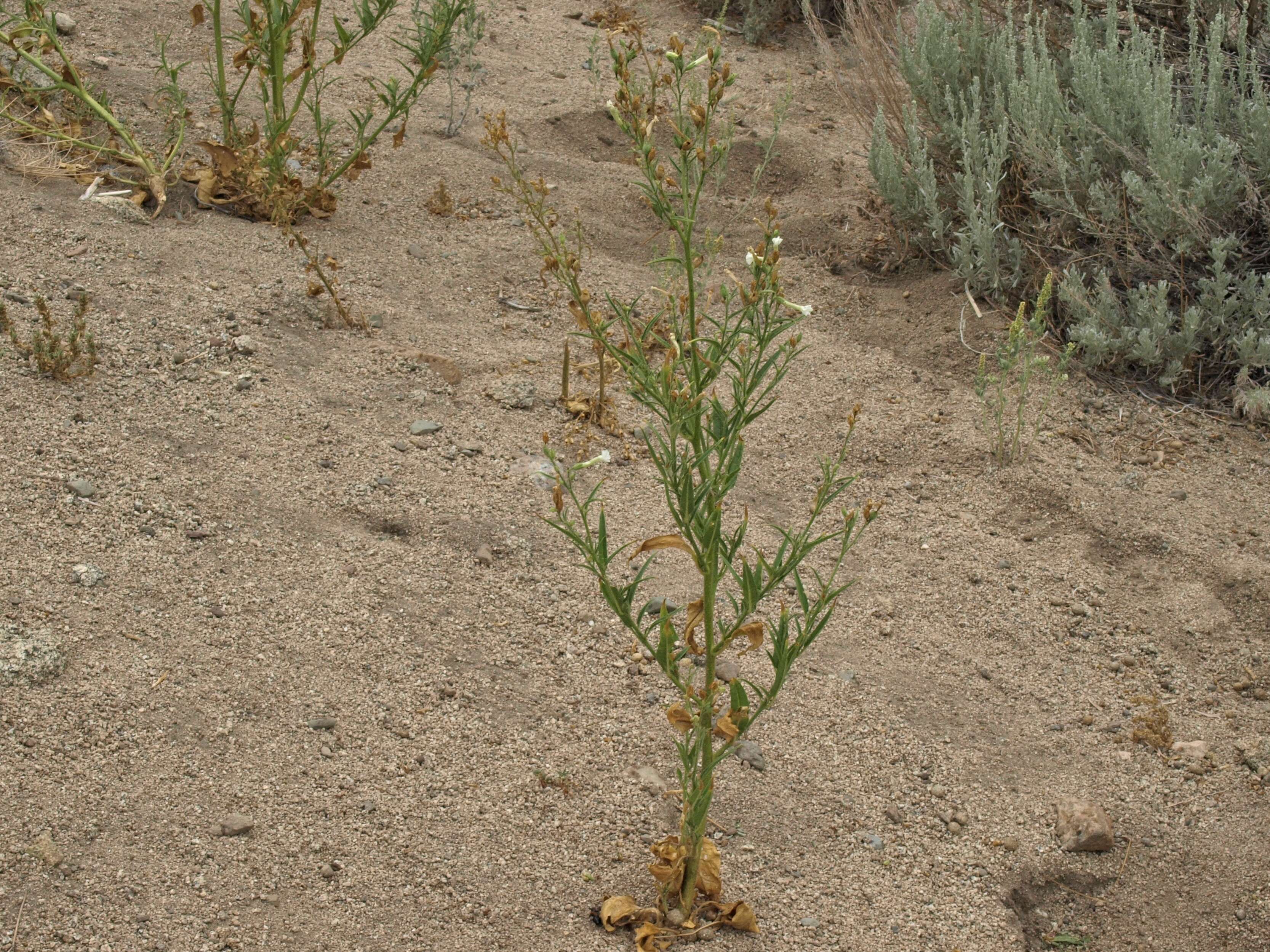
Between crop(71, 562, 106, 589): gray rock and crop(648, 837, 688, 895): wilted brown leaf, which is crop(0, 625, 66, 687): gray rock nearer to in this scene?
crop(71, 562, 106, 589): gray rock

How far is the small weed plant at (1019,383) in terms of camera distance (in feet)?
10.9

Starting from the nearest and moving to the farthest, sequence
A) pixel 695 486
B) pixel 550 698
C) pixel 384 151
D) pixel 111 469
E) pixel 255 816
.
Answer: pixel 695 486, pixel 255 816, pixel 550 698, pixel 111 469, pixel 384 151

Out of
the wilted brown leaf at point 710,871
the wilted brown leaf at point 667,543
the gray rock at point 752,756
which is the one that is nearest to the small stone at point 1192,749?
the gray rock at point 752,756

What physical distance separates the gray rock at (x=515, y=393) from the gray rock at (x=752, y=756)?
1.25m

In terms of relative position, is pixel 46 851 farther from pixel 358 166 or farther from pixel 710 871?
pixel 358 166

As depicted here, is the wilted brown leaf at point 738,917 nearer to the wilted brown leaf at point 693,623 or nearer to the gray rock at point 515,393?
the wilted brown leaf at point 693,623

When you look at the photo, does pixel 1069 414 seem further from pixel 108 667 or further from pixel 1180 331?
pixel 108 667

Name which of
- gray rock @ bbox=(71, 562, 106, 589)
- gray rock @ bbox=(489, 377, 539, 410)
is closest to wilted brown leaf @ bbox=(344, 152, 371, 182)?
gray rock @ bbox=(489, 377, 539, 410)

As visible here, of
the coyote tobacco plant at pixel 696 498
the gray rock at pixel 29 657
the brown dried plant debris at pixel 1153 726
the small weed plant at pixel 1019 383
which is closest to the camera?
the coyote tobacco plant at pixel 696 498

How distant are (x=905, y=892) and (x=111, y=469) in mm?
1960

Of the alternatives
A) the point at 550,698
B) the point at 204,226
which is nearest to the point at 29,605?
the point at 550,698

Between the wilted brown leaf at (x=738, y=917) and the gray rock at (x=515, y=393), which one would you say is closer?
the wilted brown leaf at (x=738, y=917)

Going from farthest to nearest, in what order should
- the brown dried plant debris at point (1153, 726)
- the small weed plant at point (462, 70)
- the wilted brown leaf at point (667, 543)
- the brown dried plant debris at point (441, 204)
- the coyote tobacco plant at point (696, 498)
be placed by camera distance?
the small weed plant at point (462, 70)
the brown dried plant debris at point (441, 204)
the brown dried plant debris at point (1153, 726)
the wilted brown leaf at point (667, 543)
the coyote tobacco plant at point (696, 498)

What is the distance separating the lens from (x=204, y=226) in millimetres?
3783
